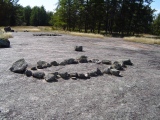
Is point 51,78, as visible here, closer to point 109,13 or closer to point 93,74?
point 93,74

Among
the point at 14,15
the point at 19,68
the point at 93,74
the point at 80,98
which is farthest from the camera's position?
the point at 14,15

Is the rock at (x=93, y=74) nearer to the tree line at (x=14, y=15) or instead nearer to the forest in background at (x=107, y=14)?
the forest in background at (x=107, y=14)

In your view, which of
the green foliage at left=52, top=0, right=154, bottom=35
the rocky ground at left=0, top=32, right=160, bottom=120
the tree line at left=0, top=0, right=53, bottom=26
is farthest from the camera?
the tree line at left=0, top=0, right=53, bottom=26

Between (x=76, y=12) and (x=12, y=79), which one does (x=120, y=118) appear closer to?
(x=12, y=79)

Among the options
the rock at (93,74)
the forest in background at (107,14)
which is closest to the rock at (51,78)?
the rock at (93,74)

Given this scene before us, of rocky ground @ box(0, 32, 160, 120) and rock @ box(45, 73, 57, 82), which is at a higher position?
rock @ box(45, 73, 57, 82)

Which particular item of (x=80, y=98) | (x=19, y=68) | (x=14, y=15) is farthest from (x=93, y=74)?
(x=14, y=15)

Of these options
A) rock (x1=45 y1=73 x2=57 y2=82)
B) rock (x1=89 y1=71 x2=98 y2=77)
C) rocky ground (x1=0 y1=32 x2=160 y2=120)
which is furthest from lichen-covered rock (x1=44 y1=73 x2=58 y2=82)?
rock (x1=89 y1=71 x2=98 y2=77)

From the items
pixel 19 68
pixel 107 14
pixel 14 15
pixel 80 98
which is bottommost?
pixel 80 98

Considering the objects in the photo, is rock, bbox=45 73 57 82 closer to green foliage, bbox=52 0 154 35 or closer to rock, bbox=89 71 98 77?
rock, bbox=89 71 98 77

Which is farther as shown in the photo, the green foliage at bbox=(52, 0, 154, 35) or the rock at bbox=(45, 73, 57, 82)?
the green foliage at bbox=(52, 0, 154, 35)

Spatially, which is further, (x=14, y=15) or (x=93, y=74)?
(x=14, y=15)

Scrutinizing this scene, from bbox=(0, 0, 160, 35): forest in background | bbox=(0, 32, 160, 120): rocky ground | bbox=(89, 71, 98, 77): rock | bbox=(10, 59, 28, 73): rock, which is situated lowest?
bbox=(0, 32, 160, 120): rocky ground

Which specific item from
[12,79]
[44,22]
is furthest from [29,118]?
[44,22]
